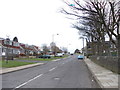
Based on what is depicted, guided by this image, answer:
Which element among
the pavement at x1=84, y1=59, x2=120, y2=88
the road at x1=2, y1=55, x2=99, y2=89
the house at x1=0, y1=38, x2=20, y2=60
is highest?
the house at x1=0, y1=38, x2=20, y2=60

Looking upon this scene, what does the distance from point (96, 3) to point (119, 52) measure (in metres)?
5.48

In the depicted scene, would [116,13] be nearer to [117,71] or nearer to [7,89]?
[117,71]

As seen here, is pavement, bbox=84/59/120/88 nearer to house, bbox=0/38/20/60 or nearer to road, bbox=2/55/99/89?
road, bbox=2/55/99/89

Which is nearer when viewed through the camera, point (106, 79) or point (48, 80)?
point (106, 79)

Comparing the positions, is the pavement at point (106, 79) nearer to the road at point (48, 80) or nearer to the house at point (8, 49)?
the road at point (48, 80)

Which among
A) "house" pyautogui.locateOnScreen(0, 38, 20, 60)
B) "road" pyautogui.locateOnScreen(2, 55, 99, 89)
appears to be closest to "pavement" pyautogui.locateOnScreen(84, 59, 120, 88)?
"road" pyautogui.locateOnScreen(2, 55, 99, 89)

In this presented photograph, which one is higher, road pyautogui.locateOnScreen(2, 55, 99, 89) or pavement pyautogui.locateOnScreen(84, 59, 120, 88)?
pavement pyautogui.locateOnScreen(84, 59, 120, 88)

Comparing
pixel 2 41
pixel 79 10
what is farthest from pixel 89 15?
pixel 2 41

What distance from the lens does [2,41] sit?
70.8 metres

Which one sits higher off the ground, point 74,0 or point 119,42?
point 74,0

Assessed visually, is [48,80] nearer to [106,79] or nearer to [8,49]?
[106,79]

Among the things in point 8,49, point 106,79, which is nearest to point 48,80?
point 106,79

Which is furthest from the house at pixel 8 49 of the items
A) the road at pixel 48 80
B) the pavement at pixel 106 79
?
the pavement at pixel 106 79

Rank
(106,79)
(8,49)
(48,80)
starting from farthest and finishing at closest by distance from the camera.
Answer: (8,49) < (48,80) < (106,79)
